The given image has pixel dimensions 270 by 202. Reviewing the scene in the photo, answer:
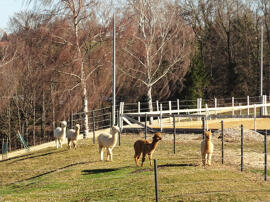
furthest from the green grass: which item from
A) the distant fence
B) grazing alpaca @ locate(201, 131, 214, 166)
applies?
the distant fence

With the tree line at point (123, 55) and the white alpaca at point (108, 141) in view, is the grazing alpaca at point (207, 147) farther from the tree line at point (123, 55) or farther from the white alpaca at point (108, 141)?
the tree line at point (123, 55)

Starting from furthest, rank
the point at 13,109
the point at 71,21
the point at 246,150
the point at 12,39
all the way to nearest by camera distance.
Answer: the point at 13,109 → the point at 12,39 → the point at 71,21 → the point at 246,150

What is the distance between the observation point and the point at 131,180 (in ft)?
37.8

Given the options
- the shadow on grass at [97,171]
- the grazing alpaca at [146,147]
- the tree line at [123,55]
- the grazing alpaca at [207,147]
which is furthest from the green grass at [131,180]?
the tree line at [123,55]

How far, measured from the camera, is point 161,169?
12.6 metres

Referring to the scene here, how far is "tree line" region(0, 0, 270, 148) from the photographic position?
990 inches

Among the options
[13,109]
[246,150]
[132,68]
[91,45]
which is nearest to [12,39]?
[13,109]

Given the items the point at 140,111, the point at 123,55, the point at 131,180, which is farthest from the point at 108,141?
the point at 140,111

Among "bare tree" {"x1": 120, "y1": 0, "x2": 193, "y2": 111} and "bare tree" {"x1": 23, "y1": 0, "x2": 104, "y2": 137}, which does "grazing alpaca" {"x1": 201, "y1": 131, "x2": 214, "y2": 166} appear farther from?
"bare tree" {"x1": 120, "y1": 0, "x2": 193, "y2": 111}

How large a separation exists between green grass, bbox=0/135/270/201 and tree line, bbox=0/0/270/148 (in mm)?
9107

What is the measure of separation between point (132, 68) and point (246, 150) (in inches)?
667

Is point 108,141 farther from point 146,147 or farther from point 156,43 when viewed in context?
point 156,43

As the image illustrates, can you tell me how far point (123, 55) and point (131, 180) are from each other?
70.4 ft

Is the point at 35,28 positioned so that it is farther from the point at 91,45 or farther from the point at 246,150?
the point at 246,150
